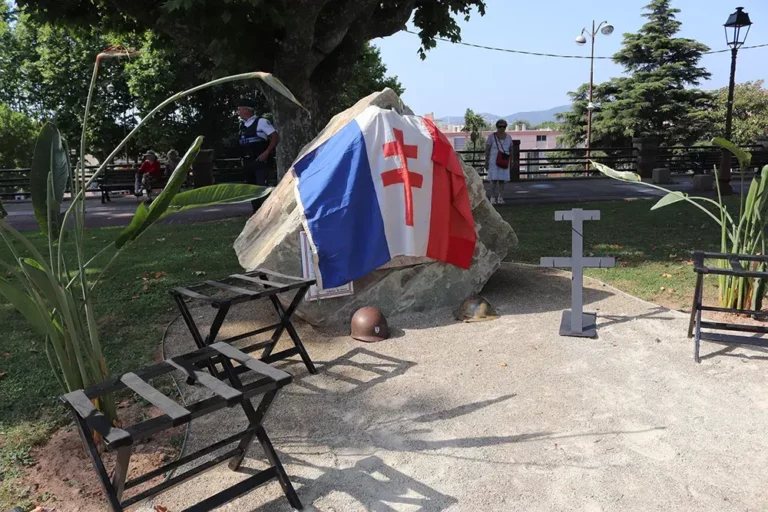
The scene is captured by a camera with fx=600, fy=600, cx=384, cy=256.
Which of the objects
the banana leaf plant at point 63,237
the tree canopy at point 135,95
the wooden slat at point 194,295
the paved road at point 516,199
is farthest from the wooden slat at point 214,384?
the tree canopy at point 135,95

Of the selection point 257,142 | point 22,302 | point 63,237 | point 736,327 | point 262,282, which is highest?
point 257,142

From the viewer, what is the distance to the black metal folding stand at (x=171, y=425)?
7.82 feet

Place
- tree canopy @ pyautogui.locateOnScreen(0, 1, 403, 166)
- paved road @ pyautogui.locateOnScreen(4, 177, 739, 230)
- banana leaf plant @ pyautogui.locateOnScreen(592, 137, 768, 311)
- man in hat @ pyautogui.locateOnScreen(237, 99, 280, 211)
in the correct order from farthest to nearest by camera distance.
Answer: tree canopy @ pyautogui.locateOnScreen(0, 1, 403, 166)
paved road @ pyautogui.locateOnScreen(4, 177, 739, 230)
man in hat @ pyautogui.locateOnScreen(237, 99, 280, 211)
banana leaf plant @ pyautogui.locateOnScreen(592, 137, 768, 311)

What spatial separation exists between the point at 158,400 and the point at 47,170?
1.51 m

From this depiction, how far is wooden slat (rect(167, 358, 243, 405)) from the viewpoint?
2518 millimetres

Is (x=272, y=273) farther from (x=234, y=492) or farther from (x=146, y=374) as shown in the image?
(x=234, y=492)

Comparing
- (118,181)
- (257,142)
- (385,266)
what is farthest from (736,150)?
(118,181)

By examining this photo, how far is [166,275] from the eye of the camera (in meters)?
7.11

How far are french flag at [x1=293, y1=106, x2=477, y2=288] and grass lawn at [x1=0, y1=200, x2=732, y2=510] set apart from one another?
170 centimetres

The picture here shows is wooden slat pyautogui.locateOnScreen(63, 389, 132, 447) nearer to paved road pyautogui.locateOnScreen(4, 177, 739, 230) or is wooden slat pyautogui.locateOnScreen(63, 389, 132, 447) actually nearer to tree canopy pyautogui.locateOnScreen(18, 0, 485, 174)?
tree canopy pyautogui.locateOnScreen(18, 0, 485, 174)

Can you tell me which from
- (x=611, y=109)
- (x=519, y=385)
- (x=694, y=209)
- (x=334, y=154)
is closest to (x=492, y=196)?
(x=694, y=209)

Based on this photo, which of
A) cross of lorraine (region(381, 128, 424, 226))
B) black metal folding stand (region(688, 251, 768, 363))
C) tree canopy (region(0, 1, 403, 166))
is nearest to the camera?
black metal folding stand (region(688, 251, 768, 363))

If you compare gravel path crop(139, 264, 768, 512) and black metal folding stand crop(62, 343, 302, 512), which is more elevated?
black metal folding stand crop(62, 343, 302, 512)

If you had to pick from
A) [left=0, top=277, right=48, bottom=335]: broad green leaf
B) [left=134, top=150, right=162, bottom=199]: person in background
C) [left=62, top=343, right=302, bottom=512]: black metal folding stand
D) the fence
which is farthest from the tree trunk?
the fence
